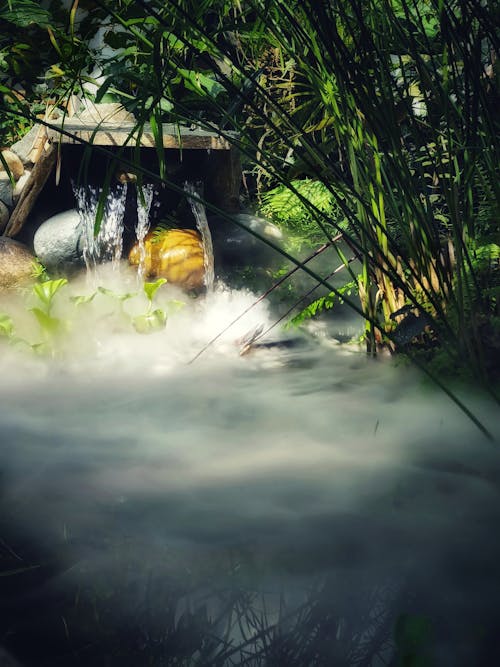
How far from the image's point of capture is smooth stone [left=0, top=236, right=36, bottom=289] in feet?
15.0

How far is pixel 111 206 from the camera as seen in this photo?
4.73 metres

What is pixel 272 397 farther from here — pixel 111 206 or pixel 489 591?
pixel 111 206

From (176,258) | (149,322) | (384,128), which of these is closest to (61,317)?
(149,322)

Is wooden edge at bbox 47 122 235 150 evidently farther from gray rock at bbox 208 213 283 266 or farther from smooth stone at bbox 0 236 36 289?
smooth stone at bbox 0 236 36 289

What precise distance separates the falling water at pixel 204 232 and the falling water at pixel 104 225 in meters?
0.54

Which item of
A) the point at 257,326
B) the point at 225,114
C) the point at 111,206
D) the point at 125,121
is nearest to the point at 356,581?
the point at 225,114

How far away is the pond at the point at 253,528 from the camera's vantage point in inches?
36.2

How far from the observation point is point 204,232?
468 cm

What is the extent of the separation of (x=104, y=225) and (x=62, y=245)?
0.34 meters

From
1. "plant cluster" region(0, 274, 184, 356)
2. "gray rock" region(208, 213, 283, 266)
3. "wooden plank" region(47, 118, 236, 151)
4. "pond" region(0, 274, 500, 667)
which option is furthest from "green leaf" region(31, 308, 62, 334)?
"gray rock" region(208, 213, 283, 266)

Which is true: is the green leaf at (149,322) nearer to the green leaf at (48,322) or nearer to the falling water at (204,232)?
the green leaf at (48,322)

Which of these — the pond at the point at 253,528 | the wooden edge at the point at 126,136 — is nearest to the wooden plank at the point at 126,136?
the wooden edge at the point at 126,136

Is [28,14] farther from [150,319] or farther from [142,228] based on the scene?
[150,319]

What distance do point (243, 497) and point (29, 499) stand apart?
0.48 metres
